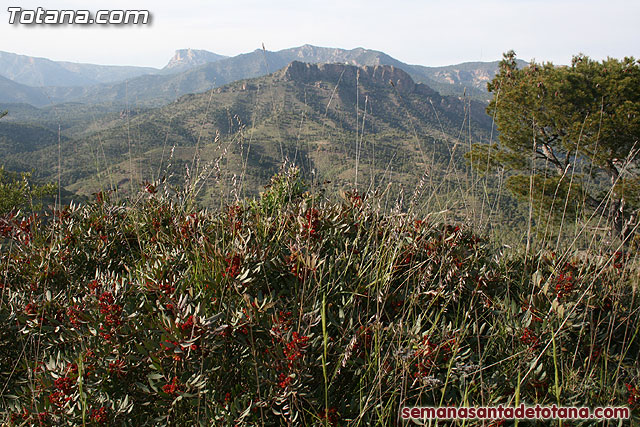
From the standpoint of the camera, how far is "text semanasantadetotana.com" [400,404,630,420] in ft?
4.05

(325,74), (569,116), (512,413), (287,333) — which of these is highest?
(325,74)

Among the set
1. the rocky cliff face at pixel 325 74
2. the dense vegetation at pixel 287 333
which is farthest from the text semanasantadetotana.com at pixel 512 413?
the rocky cliff face at pixel 325 74

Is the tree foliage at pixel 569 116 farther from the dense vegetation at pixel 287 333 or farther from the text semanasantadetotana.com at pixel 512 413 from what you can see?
the text semanasantadetotana.com at pixel 512 413

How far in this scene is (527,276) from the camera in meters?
2.07

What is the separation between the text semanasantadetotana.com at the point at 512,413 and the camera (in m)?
1.23

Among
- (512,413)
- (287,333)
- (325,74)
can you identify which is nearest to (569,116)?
(512,413)

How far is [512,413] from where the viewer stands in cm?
125

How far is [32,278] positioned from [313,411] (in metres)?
1.48

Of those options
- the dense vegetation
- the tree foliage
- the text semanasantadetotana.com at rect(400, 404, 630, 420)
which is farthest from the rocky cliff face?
the text semanasantadetotana.com at rect(400, 404, 630, 420)

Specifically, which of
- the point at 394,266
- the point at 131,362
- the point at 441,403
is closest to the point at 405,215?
the point at 394,266

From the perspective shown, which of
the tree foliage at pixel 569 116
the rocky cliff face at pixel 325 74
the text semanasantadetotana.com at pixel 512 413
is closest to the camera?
the text semanasantadetotana.com at pixel 512 413

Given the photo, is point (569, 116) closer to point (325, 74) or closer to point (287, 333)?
point (287, 333)

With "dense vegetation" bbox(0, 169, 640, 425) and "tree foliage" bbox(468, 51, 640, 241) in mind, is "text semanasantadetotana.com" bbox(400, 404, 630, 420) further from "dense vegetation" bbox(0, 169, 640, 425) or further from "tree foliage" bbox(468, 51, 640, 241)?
"tree foliage" bbox(468, 51, 640, 241)

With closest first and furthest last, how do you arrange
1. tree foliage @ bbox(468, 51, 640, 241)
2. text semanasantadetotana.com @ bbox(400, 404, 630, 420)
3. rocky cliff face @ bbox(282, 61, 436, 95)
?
text semanasantadetotana.com @ bbox(400, 404, 630, 420)
tree foliage @ bbox(468, 51, 640, 241)
rocky cliff face @ bbox(282, 61, 436, 95)
